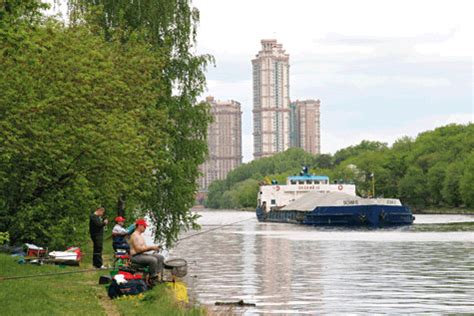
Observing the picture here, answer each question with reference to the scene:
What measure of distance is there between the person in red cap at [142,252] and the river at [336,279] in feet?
4.30

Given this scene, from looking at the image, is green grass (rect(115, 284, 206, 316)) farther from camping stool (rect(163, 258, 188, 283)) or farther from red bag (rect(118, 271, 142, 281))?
camping stool (rect(163, 258, 188, 283))

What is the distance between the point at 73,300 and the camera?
20.9 meters

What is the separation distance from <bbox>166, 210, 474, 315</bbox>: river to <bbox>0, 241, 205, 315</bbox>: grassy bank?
1580 millimetres

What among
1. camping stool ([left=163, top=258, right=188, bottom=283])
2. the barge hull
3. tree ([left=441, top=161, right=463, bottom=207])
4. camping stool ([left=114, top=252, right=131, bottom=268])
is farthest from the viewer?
tree ([left=441, top=161, right=463, bottom=207])

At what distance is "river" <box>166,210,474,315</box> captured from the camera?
2238 cm

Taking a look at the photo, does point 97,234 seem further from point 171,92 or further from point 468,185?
point 468,185

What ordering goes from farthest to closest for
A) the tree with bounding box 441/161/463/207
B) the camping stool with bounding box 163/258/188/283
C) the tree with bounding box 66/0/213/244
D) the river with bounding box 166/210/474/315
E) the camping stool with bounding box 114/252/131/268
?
the tree with bounding box 441/161/463/207 < the tree with bounding box 66/0/213/244 < the camping stool with bounding box 163/258/188/283 < the camping stool with bounding box 114/252/131/268 < the river with bounding box 166/210/474/315

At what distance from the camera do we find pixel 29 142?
92.4 ft

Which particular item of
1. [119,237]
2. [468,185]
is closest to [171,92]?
[119,237]

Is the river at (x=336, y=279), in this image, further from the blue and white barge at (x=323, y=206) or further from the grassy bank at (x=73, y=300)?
the blue and white barge at (x=323, y=206)

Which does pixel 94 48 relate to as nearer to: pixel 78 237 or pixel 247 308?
pixel 78 237

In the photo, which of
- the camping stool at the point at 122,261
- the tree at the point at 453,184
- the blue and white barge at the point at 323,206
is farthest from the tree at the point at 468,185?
the camping stool at the point at 122,261

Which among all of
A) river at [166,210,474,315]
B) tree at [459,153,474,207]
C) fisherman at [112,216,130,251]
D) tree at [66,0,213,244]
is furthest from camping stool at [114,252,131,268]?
tree at [459,153,474,207]

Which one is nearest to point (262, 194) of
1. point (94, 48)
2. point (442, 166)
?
point (442, 166)
